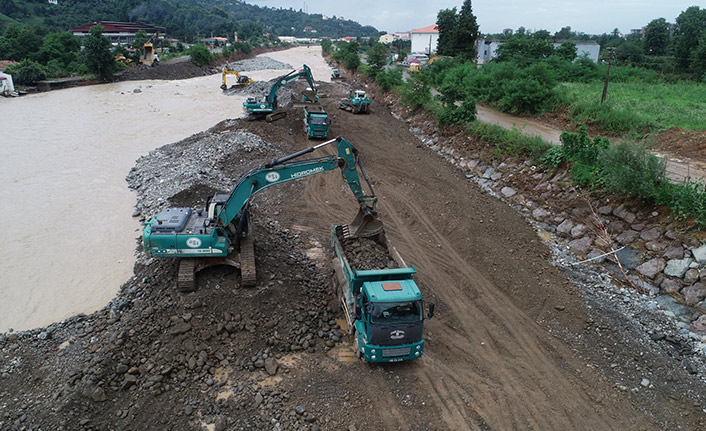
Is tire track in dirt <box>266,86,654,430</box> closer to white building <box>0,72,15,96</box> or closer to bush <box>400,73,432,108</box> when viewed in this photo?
bush <box>400,73,432,108</box>

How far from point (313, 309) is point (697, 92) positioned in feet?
109

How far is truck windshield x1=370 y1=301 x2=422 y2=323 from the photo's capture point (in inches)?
338

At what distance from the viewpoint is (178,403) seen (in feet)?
27.2

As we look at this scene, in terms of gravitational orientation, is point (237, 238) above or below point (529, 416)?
above

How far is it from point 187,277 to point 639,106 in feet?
86.5

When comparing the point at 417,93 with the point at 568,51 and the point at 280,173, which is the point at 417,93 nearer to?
the point at 568,51

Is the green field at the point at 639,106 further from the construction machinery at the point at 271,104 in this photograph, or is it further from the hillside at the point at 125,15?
the hillside at the point at 125,15

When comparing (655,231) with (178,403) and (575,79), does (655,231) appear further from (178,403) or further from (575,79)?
(575,79)

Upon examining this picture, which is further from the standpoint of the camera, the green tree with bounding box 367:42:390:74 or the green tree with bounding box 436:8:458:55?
the green tree with bounding box 436:8:458:55

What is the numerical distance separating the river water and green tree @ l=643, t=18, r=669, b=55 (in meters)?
53.3

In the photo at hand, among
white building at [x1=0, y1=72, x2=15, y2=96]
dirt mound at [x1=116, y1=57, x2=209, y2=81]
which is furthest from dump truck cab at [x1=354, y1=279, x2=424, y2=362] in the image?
dirt mound at [x1=116, y1=57, x2=209, y2=81]

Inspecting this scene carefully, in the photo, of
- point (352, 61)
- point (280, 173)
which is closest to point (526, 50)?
point (352, 61)

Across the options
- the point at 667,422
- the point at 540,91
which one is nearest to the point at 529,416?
the point at 667,422

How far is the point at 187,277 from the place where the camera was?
1045 cm
